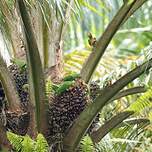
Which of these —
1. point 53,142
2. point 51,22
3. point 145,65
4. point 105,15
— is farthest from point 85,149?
point 105,15

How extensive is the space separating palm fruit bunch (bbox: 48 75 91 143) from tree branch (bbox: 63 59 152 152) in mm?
99

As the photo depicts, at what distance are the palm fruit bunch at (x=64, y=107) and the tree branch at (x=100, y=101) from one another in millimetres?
99

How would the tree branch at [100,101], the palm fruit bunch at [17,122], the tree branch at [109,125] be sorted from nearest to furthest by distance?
the tree branch at [100,101] → the tree branch at [109,125] → the palm fruit bunch at [17,122]

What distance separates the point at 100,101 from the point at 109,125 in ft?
0.70

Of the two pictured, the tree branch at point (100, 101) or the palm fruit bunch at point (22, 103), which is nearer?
the tree branch at point (100, 101)

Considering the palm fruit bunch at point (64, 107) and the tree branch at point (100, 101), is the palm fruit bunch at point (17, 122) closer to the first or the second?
the palm fruit bunch at point (64, 107)

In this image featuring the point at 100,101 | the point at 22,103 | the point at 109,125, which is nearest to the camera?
the point at 100,101

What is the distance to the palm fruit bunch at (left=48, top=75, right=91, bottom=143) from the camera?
2.47 meters

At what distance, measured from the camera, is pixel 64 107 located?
8.13ft

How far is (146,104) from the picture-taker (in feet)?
7.69

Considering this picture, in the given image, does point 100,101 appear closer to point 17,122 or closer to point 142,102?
point 142,102

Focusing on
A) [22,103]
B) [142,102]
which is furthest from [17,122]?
[142,102]

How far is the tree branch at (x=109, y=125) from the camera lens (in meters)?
2.43

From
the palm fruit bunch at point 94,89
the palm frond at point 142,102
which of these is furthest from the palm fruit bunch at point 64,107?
the palm frond at point 142,102
